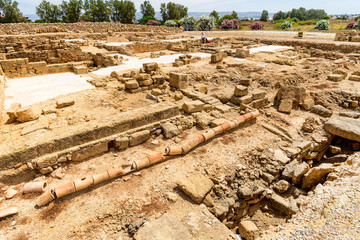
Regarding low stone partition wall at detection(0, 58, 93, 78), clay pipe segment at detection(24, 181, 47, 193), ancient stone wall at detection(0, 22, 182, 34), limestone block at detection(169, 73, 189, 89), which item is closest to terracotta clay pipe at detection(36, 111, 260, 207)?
clay pipe segment at detection(24, 181, 47, 193)

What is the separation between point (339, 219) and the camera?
327cm

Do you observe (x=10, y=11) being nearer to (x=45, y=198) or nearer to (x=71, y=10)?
(x=71, y=10)

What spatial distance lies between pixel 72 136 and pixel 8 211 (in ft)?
5.90

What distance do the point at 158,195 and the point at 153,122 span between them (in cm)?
240

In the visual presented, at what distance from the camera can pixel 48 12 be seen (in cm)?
4869

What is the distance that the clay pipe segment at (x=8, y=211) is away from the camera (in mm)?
3587

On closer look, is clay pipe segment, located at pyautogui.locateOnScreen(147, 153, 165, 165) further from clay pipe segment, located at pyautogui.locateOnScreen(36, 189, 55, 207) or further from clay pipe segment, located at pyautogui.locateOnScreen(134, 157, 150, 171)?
clay pipe segment, located at pyautogui.locateOnScreen(36, 189, 55, 207)

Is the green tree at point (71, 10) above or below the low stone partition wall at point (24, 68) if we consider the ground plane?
above

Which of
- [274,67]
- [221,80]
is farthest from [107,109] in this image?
[274,67]

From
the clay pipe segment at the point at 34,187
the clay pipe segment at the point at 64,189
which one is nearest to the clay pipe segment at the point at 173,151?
the clay pipe segment at the point at 64,189

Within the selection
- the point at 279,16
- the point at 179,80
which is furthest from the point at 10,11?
the point at 279,16

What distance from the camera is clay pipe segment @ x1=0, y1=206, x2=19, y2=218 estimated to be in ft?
11.8

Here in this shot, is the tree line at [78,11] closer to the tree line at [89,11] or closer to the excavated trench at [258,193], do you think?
the tree line at [89,11]

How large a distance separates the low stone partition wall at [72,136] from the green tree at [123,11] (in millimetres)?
54443
